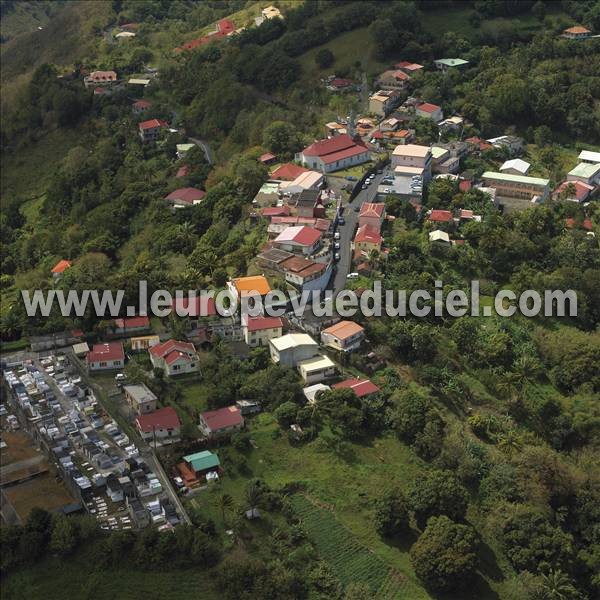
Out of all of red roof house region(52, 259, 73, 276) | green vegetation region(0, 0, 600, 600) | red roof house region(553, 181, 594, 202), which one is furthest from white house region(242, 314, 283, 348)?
red roof house region(553, 181, 594, 202)

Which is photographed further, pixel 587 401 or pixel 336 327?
pixel 336 327

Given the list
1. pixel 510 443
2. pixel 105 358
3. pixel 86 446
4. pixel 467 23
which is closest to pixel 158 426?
pixel 86 446

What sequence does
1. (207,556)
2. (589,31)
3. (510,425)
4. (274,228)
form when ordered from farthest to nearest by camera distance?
(589,31) → (274,228) → (510,425) → (207,556)

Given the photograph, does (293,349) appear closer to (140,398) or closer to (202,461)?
(140,398)

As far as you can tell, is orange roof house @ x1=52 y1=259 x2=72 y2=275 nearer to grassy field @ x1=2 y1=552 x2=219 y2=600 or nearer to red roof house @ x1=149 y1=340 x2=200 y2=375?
red roof house @ x1=149 y1=340 x2=200 y2=375

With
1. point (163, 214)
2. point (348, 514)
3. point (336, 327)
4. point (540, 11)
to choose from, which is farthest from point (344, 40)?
point (348, 514)

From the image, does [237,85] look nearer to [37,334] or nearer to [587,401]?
[37,334]

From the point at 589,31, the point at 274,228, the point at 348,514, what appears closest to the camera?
the point at 348,514
